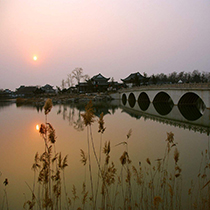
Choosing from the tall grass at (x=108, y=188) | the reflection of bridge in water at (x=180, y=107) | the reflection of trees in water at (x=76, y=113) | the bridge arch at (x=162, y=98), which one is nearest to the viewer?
the tall grass at (x=108, y=188)

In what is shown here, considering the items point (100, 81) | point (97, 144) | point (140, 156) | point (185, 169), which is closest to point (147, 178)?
point (185, 169)

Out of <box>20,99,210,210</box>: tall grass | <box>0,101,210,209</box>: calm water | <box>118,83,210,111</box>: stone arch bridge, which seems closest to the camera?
<box>20,99,210,210</box>: tall grass

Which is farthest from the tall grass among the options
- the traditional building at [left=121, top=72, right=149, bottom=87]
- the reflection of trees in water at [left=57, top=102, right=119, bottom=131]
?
the traditional building at [left=121, top=72, right=149, bottom=87]

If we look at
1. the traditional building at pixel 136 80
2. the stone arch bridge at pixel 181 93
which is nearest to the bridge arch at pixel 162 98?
the stone arch bridge at pixel 181 93

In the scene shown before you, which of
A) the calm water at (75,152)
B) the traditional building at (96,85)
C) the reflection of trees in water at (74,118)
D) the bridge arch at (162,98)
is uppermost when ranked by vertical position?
the traditional building at (96,85)

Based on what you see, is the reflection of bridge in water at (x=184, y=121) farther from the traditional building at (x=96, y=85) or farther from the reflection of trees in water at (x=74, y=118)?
the traditional building at (x=96, y=85)

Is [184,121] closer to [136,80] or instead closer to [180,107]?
[180,107]

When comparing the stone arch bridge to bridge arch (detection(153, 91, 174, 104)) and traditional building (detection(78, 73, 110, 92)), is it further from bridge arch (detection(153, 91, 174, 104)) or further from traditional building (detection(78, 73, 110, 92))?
traditional building (detection(78, 73, 110, 92))

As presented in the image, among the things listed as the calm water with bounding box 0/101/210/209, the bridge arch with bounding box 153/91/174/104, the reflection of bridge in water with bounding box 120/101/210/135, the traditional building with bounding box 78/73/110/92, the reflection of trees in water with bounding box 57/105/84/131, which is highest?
the traditional building with bounding box 78/73/110/92

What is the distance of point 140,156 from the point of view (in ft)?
26.2

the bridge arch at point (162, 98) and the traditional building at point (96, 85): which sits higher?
the traditional building at point (96, 85)

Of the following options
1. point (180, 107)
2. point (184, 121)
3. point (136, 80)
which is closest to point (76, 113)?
point (184, 121)

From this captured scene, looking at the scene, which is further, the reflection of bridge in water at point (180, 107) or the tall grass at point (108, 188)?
the reflection of bridge in water at point (180, 107)

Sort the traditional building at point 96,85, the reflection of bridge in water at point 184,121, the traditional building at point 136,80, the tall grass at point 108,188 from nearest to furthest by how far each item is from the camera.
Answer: the tall grass at point 108,188 < the reflection of bridge in water at point 184,121 < the traditional building at point 136,80 < the traditional building at point 96,85
